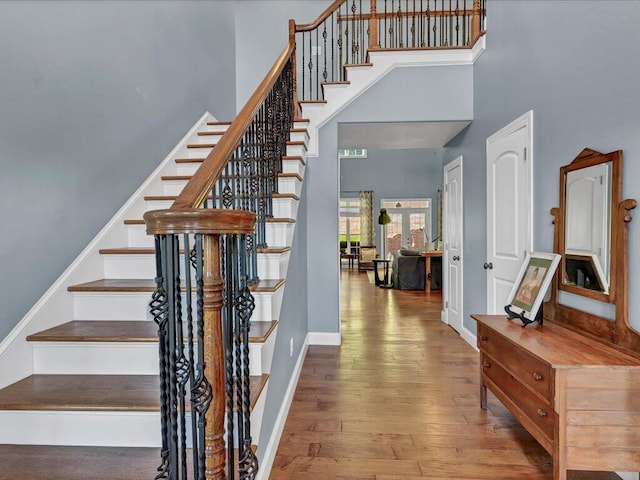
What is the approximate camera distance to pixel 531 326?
2.15m

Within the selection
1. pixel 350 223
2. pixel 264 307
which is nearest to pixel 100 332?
pixel 264 307

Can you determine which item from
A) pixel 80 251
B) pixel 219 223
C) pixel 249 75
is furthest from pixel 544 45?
pixel 249 75

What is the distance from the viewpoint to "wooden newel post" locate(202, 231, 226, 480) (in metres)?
0.89

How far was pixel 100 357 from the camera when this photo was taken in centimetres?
168

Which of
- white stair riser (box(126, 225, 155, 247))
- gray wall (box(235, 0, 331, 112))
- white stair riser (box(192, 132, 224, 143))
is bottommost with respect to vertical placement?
white stair riser (box(126, 225, 155, 247))

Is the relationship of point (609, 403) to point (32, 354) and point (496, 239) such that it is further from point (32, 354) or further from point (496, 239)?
point (32, 354)

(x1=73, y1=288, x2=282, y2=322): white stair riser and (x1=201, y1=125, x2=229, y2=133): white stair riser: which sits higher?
(x1=201, y1=125, x2=229, y2=133): white stair riser

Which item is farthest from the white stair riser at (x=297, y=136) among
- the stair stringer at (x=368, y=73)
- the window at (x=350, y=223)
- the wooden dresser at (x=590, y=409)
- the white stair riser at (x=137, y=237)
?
the window at (x=350, y=223)

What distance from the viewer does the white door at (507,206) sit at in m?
2.68

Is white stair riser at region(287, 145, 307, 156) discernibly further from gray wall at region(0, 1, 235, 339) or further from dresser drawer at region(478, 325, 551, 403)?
dresser drawer at region(478, 325, 551, 403)

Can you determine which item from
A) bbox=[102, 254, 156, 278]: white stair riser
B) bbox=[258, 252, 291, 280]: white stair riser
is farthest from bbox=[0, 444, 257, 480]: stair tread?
bbox=[102, 254, 156, 278]: white stair riser

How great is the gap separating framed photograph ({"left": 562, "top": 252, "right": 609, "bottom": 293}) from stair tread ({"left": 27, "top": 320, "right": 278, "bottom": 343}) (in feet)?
5.63

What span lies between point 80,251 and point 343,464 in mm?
2006

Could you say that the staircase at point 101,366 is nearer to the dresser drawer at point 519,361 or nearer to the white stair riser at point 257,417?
the white stair riser at point 257,417
